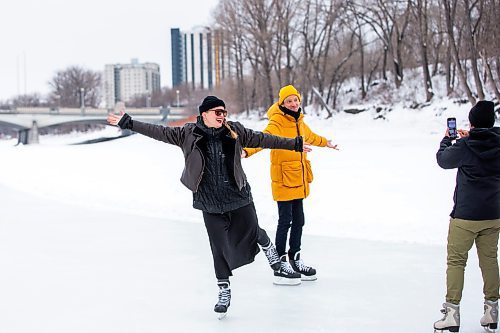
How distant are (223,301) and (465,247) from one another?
165cm

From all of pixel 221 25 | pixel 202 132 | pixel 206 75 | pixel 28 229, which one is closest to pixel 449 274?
pixel 202 132

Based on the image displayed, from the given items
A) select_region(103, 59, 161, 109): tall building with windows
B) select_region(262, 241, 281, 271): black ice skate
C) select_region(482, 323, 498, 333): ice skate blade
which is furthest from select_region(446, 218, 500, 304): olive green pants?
select_region(103, 59, 161, 109): tall building with windows

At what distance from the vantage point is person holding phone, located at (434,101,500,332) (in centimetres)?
340

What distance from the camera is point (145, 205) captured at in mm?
10000

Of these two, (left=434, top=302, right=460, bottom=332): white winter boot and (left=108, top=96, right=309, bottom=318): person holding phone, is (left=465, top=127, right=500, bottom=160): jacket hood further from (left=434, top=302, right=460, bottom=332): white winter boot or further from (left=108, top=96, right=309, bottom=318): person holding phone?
(left=108, top=96, right=309, bottom=318): person holding phone

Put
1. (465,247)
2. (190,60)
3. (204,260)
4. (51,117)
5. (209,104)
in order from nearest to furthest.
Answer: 1. (465,247)
2. (209,104)
3. (204,260)
4. (51,117)
5. (190,60)

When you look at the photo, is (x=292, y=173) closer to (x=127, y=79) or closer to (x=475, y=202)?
(x=475, y=202)

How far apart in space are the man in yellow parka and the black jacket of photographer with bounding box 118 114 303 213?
738 mm

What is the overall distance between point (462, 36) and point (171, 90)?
72.6 m

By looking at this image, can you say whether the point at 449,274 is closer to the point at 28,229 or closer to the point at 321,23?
the point at 28,229

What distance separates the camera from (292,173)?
15.9 feet

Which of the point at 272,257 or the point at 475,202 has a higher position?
the point at 475,202

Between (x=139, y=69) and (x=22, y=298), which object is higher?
(x=139, y=69)

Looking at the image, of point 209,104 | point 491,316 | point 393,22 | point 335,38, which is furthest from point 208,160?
point 335,38
